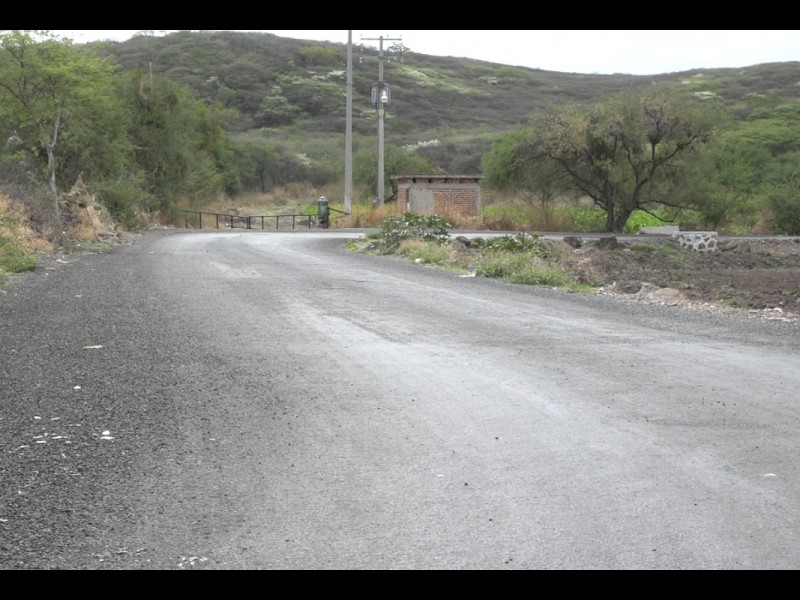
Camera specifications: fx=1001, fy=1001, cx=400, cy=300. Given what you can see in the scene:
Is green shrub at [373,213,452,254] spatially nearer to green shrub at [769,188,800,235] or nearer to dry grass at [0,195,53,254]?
dry grass at [0,195,53,254]

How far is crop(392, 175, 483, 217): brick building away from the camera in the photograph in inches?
1924

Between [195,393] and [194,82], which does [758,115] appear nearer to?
[194,82]

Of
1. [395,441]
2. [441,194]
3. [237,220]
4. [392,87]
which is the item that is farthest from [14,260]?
[392,87]

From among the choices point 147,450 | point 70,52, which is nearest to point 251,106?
point 70,52

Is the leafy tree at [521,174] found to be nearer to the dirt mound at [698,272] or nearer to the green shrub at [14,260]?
the dirt mound at [698,272]

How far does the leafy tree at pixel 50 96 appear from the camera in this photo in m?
29.7

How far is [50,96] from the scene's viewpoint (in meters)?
30.6

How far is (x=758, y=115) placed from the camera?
84.8m

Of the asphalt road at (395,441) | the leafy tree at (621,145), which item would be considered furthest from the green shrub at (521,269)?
the leafy tree at (621,145)

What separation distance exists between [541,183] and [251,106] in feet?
198

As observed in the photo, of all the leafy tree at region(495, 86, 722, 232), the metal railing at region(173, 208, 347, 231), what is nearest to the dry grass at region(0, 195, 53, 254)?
the metal railing at region(173, 208, 347, 231)

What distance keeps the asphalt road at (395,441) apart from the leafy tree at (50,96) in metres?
18.4

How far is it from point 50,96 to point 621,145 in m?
24.1

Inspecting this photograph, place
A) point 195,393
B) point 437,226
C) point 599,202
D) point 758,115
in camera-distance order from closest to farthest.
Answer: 1. point 195,393
2. point 437,226
3. point 599,202
4. point 758,115
